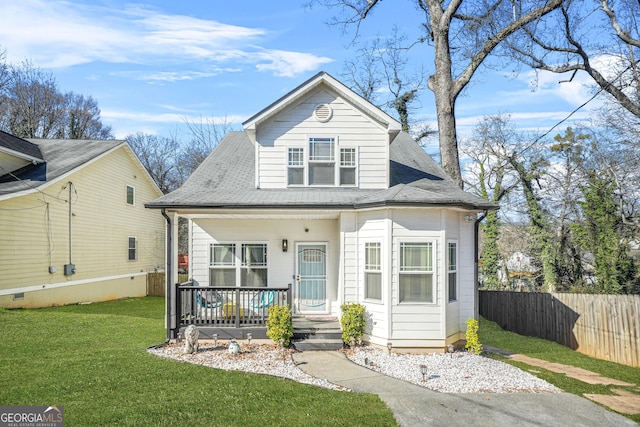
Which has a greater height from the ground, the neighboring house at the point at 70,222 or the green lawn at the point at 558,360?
the neighboring house at the point at 70,222

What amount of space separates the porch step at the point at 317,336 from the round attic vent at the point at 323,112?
17.1 feet

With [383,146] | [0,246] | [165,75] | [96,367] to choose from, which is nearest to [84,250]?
[0,246]

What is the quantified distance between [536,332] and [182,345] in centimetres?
1010

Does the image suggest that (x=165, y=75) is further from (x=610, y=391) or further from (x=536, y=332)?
(x=610, y=391)

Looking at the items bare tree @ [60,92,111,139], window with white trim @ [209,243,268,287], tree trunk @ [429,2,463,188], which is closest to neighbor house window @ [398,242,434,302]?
window with white trim @ [209,243,268,287]

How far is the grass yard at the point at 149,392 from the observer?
5.52 meters

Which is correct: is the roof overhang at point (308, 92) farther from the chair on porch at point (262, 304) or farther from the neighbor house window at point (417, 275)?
the chair on porch at point (262, 304)

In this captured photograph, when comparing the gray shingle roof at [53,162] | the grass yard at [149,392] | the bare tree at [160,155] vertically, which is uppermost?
the bare tree at [160,155]

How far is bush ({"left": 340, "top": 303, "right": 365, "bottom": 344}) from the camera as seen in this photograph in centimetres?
954

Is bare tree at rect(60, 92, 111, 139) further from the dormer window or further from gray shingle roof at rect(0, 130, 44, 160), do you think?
the dormer window

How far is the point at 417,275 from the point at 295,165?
4.31m

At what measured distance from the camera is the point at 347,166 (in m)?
11.5

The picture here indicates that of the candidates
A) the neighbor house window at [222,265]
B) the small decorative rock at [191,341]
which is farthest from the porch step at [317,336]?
the neighbor house window at [222,265]

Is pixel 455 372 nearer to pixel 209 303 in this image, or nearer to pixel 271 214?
pixel 271 214
